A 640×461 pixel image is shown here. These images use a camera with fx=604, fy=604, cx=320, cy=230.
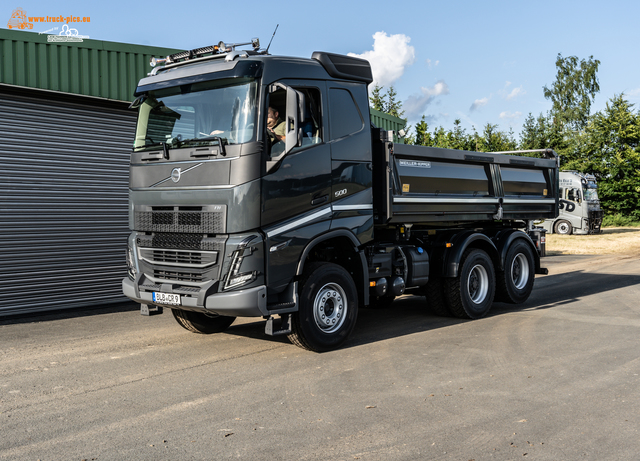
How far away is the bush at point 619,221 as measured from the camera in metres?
37.8

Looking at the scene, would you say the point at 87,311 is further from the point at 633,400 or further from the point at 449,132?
the point at 449,132

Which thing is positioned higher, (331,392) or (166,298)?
(166,298)

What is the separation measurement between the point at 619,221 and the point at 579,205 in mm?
9334

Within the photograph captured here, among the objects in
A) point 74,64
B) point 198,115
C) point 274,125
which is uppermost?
point 74,64

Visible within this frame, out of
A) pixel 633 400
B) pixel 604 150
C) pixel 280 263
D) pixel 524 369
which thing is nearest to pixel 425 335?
pixel 524 369

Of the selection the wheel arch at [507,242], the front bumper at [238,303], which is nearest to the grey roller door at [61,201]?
the front bumper at [238,303]

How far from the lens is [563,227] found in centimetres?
3150

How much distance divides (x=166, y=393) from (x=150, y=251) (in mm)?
2153

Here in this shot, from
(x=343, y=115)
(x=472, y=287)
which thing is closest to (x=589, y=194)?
(x=472, y=287)

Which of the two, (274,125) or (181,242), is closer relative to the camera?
(274,125)

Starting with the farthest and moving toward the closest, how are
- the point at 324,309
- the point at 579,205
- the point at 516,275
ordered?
the point at 579,205 → the point at 516,275 → the point at 324,309

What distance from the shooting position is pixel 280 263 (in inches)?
264

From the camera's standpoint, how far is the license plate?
6879 millimetres

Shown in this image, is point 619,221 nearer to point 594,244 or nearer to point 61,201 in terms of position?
point 594,244
